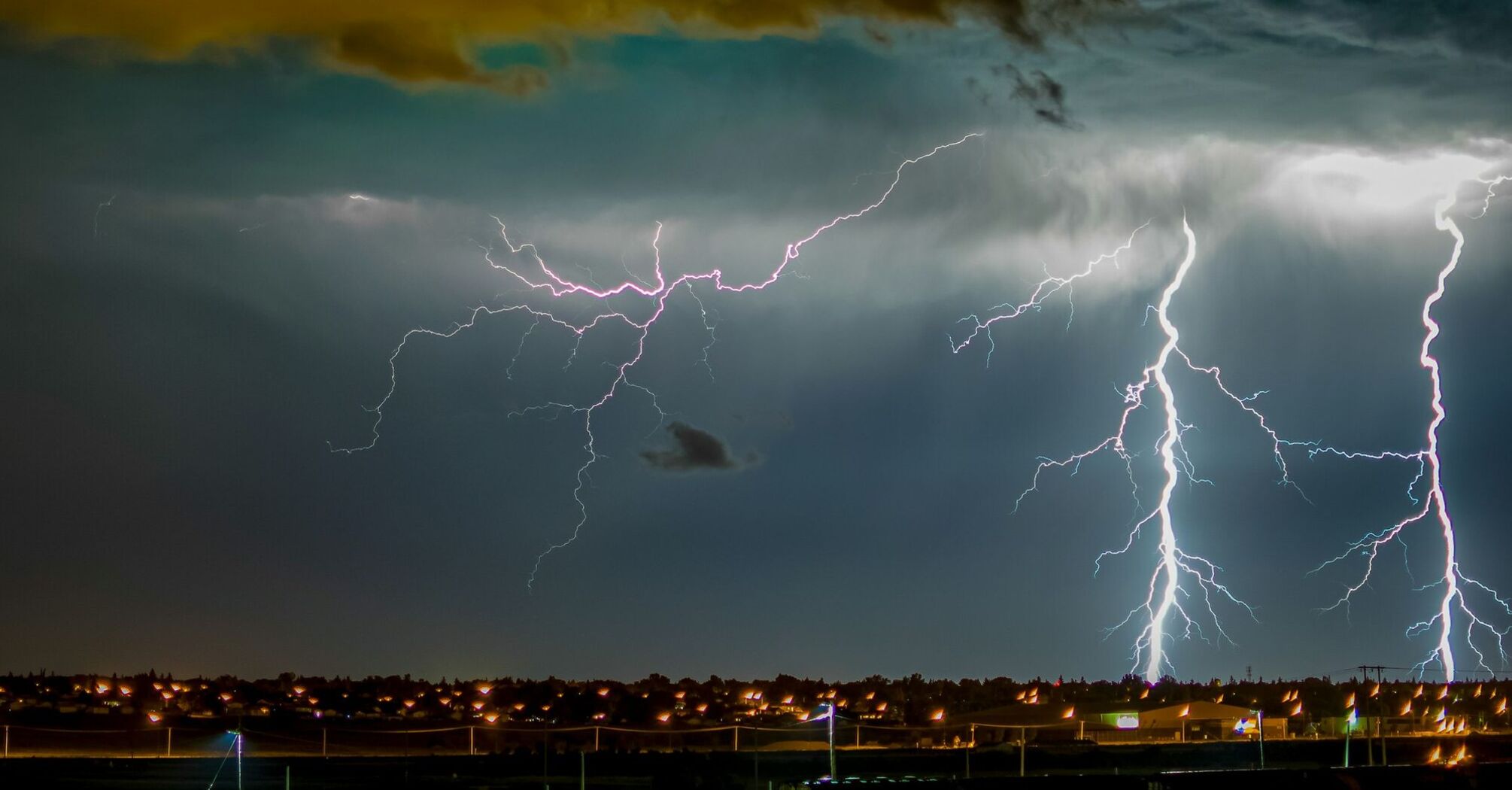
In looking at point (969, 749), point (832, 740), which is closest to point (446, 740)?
point (969, 749)

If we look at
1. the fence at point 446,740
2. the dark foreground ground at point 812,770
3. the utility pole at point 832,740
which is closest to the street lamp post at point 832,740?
the utility pole at point 832,740

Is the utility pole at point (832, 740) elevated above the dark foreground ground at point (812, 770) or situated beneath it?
elevated above

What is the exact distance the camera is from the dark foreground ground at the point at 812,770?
25.9 m

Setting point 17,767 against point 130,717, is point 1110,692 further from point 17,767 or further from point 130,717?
point 17,767

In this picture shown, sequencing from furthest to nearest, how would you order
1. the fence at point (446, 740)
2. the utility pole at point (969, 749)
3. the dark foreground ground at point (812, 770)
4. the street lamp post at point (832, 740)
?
the fence at point (446, 740) < the utility pole at point (969, 749) < the dark foreground ground at point (812, 770) < the street lamp post at point (832, 740)

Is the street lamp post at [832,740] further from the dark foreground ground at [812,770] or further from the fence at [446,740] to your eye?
the fence at [446,740]

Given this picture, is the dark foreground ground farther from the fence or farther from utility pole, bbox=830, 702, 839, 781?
the fence

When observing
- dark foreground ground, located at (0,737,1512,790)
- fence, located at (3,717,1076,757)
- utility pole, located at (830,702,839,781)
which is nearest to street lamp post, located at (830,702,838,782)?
utility pole, located at (830,702,839,781)

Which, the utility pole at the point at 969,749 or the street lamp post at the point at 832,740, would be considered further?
the utility pole at the point at 969,749

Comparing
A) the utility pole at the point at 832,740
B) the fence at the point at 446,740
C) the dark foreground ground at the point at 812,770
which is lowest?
the fence at the point at 446,740

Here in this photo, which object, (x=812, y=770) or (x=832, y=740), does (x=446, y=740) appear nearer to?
(x=812, y=770)

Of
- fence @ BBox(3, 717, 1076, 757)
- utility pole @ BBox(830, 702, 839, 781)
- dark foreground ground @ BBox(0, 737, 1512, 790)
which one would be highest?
utility pole @ BBox(830, 702, 839, 781)

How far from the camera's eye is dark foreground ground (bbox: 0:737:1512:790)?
84.9ft

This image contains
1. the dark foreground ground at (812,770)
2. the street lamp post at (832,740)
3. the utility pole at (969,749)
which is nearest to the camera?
the street lamp post at (832,740)
